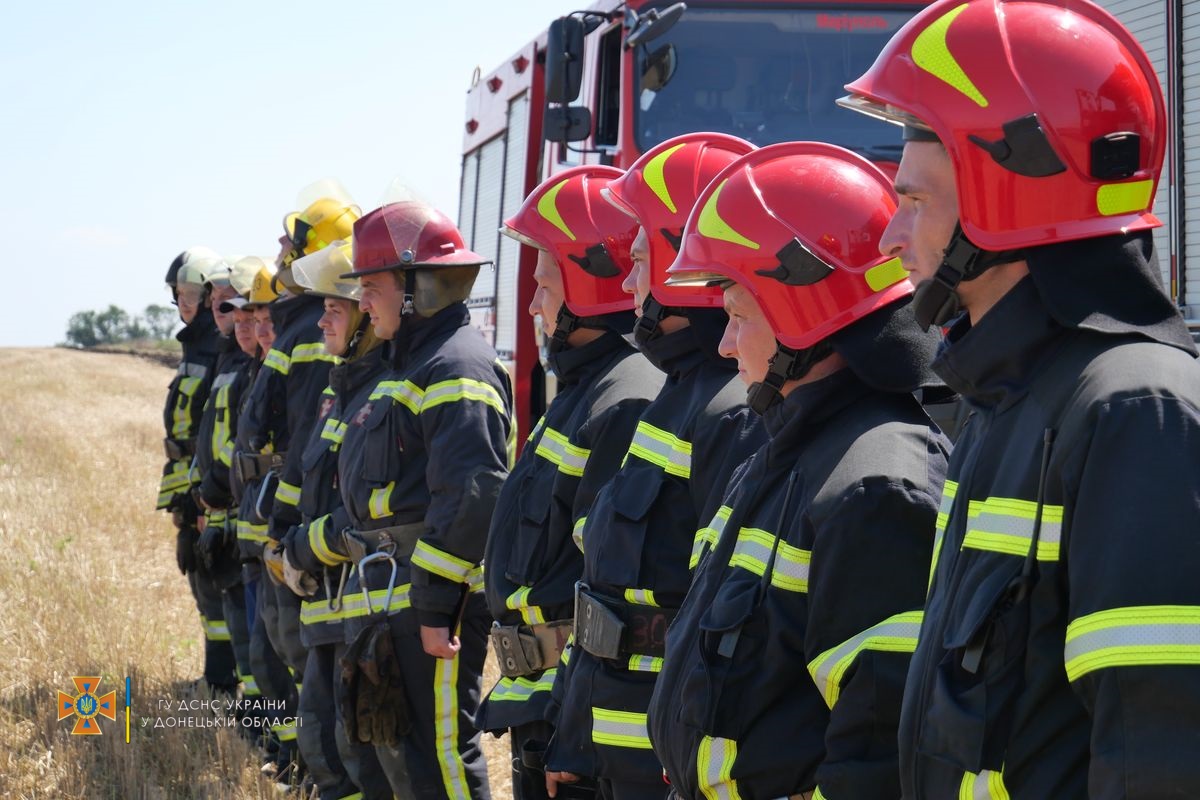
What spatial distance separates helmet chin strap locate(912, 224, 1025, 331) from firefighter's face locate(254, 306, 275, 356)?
5.67m

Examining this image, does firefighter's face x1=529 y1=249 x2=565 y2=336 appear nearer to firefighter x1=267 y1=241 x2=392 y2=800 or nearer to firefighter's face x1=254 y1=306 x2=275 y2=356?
firefighter x1=267 y1=241 x2=392 y2=800

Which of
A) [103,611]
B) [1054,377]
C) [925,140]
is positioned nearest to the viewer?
[1054,377]

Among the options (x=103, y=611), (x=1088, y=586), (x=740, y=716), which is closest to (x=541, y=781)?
(x=740, y=716)

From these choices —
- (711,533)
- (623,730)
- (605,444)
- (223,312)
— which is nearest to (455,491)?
(605,444)

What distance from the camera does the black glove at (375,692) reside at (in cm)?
455

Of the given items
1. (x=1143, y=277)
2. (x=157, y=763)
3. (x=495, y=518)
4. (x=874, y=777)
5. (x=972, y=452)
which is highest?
(x=1143, y=277)

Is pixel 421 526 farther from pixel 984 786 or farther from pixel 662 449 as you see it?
pixel 984 786

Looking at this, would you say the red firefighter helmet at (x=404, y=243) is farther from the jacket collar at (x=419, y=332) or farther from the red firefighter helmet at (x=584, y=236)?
the red firefighter helmet at (x=584, y=236)

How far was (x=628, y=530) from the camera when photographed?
3113 millimetres

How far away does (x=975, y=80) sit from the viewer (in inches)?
79.7

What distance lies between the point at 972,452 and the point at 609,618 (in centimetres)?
139

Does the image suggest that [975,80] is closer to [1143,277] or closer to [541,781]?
[1143,277]

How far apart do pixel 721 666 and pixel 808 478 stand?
370 millimetres

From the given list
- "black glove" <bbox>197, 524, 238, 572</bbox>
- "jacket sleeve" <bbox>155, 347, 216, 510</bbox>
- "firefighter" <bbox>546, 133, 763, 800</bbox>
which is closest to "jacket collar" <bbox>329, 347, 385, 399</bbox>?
"firefighter" <bbox>546, 133, 763, 800</bbox>
